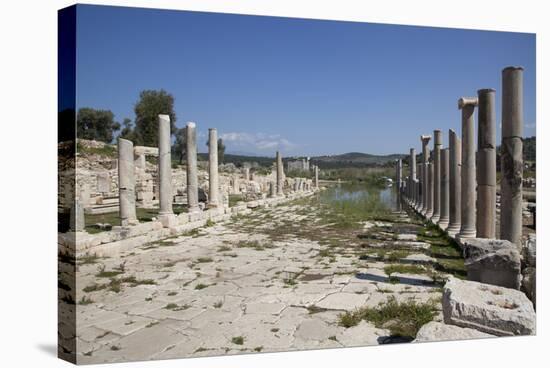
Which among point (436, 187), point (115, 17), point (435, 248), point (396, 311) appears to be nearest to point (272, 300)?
point (396, 311)

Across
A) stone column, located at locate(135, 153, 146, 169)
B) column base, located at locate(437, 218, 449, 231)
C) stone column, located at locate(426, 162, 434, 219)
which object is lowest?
column base, located at locate(437, 218, 449, 231)

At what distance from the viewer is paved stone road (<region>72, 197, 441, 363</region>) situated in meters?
4.40

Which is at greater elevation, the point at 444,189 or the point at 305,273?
the point at 444,189

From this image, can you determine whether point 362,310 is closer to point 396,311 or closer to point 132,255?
point 396,311

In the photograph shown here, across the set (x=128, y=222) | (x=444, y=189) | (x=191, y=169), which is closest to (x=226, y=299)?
(x=128, y=222)

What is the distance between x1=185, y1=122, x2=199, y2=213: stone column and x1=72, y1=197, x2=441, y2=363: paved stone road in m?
4.54

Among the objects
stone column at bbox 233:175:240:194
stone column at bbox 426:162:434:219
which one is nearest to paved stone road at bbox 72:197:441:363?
stone column at bbox 426:162:434:219

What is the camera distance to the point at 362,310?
16.6 feet

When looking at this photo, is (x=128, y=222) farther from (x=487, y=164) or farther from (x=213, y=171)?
(x=487, y=164)

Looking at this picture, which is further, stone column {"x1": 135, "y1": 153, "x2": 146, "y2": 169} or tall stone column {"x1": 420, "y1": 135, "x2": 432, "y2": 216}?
stone column {"x1": 135, "y1": 153, "x2": 146, "y2": 169}

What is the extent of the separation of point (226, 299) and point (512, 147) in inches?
185

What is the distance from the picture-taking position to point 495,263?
5605mm

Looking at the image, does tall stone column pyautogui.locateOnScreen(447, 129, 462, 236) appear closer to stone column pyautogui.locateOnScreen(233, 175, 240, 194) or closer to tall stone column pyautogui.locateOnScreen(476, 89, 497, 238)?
tall stone column pyautogui.locateOnScreen(476, 89, 497, 238)

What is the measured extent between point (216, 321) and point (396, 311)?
2000 mm
